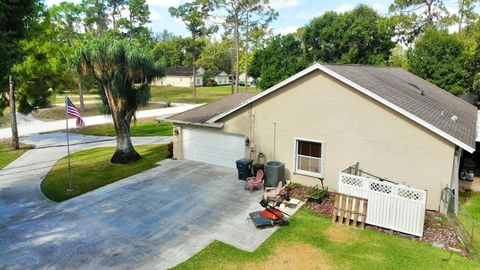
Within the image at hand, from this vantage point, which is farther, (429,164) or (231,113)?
(231,113)

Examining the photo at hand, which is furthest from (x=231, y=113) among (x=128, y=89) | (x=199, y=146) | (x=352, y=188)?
(x=352, y=188)

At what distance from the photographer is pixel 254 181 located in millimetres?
13828

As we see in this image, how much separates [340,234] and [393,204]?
1885 mm

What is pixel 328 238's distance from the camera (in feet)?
32.3

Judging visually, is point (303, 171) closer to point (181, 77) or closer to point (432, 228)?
point (432, 228)

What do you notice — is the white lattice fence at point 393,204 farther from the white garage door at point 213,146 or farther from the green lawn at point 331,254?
the white garage door at point 213,146

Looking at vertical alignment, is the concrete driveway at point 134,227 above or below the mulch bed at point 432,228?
below

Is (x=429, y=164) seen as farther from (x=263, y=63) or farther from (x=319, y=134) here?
(x=263, y=63)

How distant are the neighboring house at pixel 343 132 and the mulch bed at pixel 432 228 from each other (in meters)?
0.79

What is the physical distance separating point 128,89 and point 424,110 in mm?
14088

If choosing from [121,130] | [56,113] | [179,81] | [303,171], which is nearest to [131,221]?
[303,171]

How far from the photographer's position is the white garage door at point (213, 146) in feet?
54.0

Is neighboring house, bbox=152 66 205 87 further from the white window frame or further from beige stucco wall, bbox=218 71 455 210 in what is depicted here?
the white window frame

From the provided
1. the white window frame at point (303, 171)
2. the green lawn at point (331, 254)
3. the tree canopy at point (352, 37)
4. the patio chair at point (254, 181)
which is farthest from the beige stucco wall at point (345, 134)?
the tree canopy at point (352, 37)
